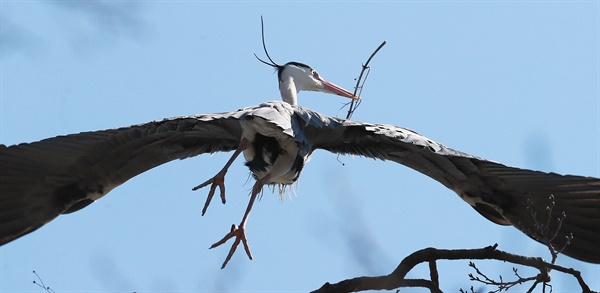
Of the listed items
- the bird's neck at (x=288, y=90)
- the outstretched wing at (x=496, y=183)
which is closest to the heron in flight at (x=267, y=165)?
the outstretched wing at (x=496, y=183)

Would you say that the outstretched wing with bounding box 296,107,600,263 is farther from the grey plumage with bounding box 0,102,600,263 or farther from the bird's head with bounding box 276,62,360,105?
the bird's head with bounding box 276,62,360,105

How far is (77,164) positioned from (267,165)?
1.57 metres

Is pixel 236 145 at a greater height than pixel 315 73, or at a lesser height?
lesser

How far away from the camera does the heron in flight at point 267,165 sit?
7461 mm

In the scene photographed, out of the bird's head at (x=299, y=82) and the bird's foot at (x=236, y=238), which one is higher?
the bird's head at (x=299, y=82)

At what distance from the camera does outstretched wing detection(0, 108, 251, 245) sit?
7.97 metres

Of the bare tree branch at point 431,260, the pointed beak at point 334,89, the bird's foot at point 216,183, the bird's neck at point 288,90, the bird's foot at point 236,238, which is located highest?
the pointed beak at point 334,89

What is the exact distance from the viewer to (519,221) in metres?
7.70

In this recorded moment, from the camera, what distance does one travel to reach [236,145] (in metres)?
8.49

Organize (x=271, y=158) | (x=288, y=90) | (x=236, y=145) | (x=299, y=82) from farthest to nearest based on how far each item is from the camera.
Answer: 1. (x=299, y=82)
2. (x=288, y=90)
3. (x=236, y=145)
4. (x=271, y=158)

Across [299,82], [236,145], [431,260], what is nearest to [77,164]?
[236,145]

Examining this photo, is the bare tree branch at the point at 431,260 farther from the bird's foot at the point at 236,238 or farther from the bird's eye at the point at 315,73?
the bird's eye at the point at 315,73

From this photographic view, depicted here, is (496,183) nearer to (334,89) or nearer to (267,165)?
(267,165)

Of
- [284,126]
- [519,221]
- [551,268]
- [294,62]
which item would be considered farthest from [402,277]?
[294,62]
